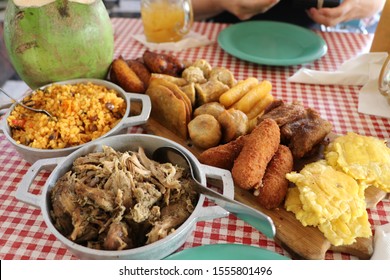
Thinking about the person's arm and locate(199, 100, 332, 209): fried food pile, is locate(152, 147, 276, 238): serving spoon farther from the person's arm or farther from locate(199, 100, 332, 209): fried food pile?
the person's arm

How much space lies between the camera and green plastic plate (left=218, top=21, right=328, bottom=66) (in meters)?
1.92

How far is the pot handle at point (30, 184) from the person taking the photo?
94 centimetres

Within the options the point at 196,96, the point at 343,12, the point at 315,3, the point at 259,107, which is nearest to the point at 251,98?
the point at 259,107

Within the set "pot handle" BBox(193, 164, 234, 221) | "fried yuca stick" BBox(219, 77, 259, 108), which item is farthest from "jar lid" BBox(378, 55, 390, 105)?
"pot handle" BBox(193, 164, 234, 221)

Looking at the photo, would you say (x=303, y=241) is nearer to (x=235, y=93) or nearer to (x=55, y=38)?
(x=235, y=93)

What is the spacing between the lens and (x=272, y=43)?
212 cm

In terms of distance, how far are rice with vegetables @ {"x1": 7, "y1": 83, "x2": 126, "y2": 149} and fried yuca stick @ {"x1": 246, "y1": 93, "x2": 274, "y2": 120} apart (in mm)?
503

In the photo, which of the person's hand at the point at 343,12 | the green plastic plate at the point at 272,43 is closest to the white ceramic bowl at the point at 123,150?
the green plastic plate at the point at 272,43

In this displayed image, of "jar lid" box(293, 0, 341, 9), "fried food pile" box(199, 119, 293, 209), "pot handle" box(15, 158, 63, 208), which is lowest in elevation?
"fried food pile" box(199, 119, 293, 209)

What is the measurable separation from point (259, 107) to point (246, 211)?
656mm

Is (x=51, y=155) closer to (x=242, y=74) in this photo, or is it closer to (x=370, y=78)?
(x=242, y=74)

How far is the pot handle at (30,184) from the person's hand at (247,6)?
62.7 inches

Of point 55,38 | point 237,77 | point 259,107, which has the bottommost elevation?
point 237,77

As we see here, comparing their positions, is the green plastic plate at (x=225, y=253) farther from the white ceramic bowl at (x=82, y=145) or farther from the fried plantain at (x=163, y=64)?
the fried plantain at (x=163, y=64)
